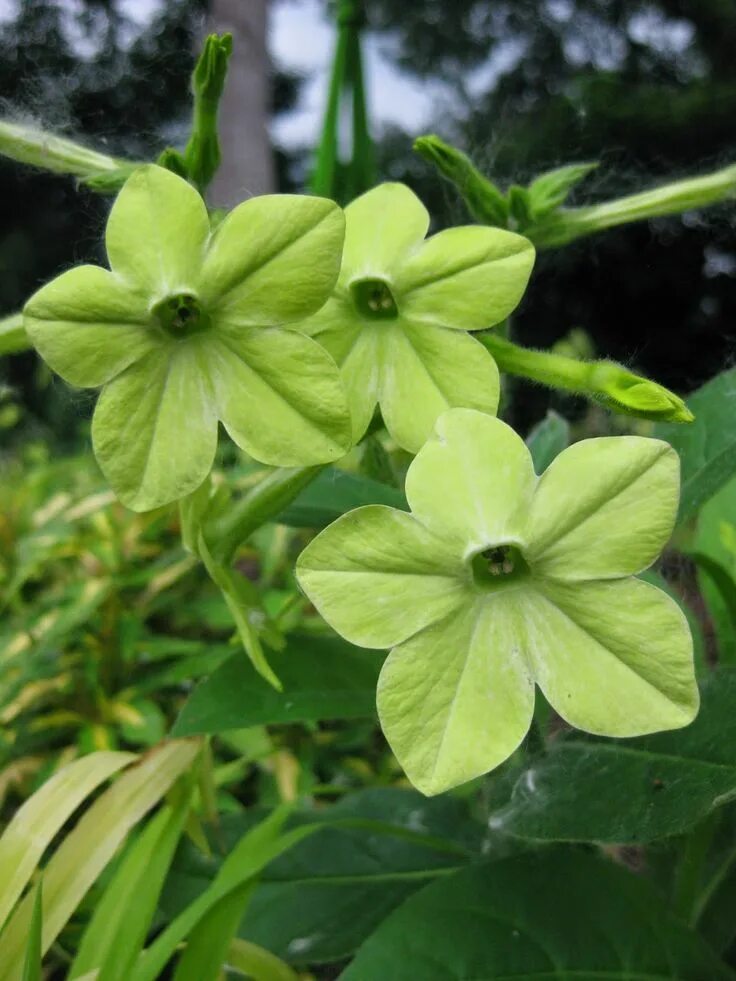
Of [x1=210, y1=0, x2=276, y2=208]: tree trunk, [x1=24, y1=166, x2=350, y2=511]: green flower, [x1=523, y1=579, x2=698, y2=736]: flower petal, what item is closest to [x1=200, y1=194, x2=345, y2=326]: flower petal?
[x1=24, y1=166, x2=350, y2=511]: green flower

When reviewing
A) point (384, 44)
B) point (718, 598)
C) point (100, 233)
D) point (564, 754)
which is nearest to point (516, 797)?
point (564, 754)

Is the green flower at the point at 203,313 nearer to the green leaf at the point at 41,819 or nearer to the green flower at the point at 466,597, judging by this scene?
the green flower at the point at 466,597

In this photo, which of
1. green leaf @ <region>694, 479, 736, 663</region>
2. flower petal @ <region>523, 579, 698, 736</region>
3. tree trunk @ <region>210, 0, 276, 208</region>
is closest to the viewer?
flower petal @ <region>523, 579, 698, 736</region>

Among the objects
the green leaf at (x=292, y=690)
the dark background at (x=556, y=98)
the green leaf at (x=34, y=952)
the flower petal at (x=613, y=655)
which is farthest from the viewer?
the dark background at (x=556, y=98)

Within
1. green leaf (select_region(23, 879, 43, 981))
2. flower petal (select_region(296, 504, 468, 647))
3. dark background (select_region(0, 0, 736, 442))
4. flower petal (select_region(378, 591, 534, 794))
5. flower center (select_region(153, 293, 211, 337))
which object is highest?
flower center (select_region(153, 293, 211, 337))

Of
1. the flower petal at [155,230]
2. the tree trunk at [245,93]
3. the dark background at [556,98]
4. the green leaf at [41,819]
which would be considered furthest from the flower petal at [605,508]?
the tree trunk at [245,93]

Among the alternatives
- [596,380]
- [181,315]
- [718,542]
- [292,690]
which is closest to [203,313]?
[181,315]

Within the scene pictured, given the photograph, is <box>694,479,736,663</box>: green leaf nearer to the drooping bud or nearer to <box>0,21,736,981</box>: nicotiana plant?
<box>0,21,736,981</box>: nicotiana plant
